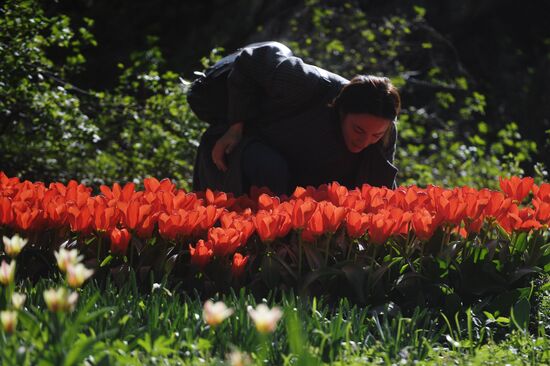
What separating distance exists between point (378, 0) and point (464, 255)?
6638 mm

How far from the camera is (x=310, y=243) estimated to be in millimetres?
2758

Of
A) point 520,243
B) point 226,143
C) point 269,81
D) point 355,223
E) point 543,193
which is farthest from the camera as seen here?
point 226,143

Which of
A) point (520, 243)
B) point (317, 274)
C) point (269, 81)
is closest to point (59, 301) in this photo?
point (317, 274)

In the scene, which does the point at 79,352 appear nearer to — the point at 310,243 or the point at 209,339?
the point at 209,339

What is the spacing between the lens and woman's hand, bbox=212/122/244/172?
386 centimetres

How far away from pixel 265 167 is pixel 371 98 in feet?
2.06

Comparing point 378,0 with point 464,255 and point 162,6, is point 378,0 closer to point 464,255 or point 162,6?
point 162,6

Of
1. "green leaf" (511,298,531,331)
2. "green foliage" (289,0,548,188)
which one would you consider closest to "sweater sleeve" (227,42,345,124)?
"green leaf" (511,298,531,331)

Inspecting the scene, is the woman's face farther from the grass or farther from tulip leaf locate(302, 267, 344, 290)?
the grass

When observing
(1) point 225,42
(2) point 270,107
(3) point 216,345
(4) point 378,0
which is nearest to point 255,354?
(3) point 216,345

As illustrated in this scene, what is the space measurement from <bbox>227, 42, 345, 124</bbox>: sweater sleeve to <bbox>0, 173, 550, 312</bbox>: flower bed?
0.90 meters

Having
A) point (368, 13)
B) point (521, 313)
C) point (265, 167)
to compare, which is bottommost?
point (521, 313)

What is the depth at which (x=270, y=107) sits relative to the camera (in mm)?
3967

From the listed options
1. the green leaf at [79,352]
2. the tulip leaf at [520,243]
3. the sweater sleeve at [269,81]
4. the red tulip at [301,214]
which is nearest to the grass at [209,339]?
the green leaf at [79,352]
